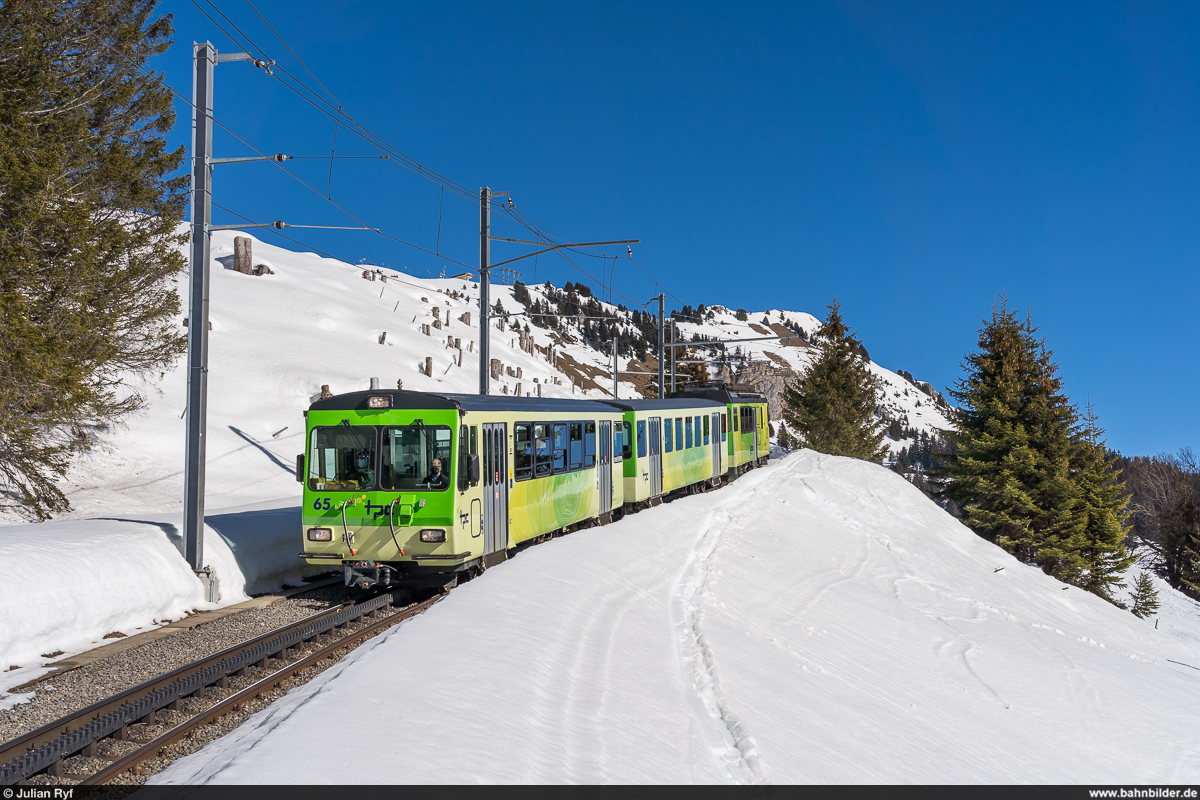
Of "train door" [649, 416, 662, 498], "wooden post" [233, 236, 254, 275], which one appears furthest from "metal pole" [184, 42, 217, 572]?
"wooden post" [233, 236, 254, 275]

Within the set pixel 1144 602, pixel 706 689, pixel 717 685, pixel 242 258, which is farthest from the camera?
pixel 242 258

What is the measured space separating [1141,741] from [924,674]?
9.87 ft

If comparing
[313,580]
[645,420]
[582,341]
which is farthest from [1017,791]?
[582,341]

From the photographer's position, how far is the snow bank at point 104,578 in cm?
905

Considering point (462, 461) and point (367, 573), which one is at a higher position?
point (462, 461)

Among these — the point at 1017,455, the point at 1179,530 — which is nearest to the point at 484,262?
the point at 1017,455

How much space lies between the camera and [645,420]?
2175cm

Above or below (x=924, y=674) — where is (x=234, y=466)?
above

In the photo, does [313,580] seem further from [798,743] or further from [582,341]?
[582,341]

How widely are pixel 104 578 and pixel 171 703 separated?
4.33 meters

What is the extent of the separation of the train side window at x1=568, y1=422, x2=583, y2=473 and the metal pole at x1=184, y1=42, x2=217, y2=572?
23.6ft

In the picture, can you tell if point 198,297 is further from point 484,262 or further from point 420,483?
point 484,262

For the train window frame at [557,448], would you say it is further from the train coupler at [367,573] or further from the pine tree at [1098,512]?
the pine tree at [1098,512]

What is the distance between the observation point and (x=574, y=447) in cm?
1697
